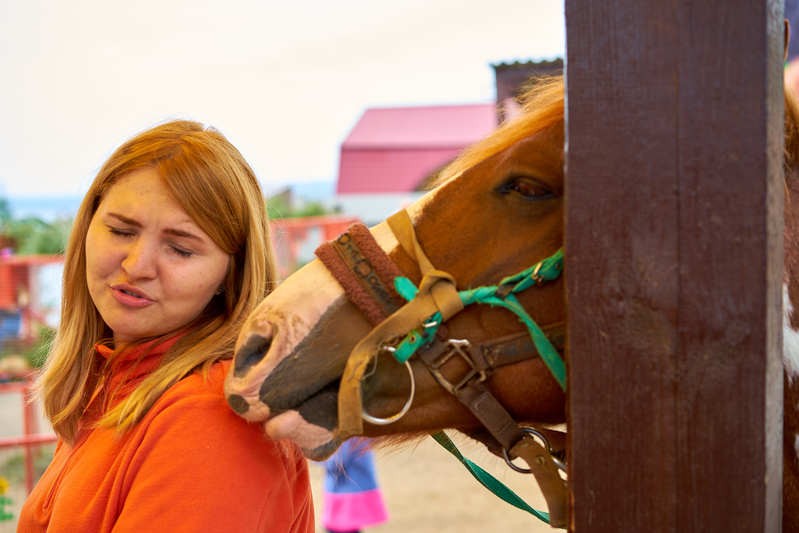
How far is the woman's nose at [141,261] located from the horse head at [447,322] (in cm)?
24

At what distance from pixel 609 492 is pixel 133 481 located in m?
0.74

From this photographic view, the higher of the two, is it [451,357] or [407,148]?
[451,357]

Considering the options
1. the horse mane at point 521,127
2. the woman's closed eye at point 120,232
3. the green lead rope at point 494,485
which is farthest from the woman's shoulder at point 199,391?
the horse mane at point 521,127

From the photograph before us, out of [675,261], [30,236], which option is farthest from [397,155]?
[675,261]

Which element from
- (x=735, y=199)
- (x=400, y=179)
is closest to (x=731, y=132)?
(x=735, y=199)

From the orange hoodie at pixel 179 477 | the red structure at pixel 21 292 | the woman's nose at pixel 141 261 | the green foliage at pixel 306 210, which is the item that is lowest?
the green foliage at pixel 306 210

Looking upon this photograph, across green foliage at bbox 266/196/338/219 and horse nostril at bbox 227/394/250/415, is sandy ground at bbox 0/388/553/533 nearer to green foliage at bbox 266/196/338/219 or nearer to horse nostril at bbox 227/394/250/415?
horse nostril at bbox 227/394/250/415

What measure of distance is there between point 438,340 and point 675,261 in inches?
19.0

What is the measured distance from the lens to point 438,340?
1.29 m

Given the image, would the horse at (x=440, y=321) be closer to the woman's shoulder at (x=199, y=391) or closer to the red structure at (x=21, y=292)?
the woman's shoulder at (x=199, y=391)

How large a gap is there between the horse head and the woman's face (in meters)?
0.19

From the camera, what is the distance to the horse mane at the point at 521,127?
1.36 metres

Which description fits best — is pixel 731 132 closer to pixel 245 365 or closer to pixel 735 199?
pixel 735 199

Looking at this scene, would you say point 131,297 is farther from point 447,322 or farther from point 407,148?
point 407,148
